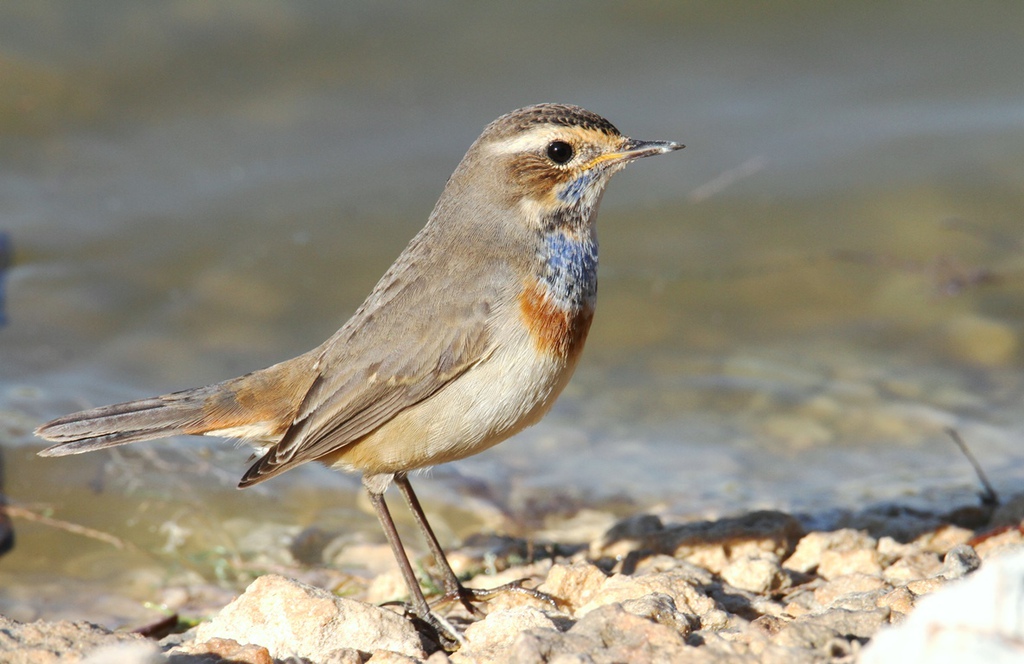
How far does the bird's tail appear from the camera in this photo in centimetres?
564

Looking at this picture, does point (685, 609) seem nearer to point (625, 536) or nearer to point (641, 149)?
point (625, 536)

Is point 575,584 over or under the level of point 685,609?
over

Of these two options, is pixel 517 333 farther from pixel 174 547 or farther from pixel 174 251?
pixel 174 251

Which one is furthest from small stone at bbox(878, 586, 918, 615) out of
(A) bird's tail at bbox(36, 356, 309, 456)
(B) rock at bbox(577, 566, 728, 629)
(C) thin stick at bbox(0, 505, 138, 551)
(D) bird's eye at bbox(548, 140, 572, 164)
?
(C) thin stick at bbox(0, 505, 138, 551)

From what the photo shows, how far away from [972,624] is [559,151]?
3579 mm

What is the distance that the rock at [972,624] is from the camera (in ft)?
8.41

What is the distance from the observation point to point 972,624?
2.64 metres

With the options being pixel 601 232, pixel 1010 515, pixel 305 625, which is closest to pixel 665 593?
pixel 305 625

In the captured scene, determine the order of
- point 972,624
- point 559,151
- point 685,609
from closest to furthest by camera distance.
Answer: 1. point 972,624
2. point 685,609
3. point 559,151

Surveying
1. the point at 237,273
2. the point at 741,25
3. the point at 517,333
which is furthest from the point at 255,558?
the point at 741,25

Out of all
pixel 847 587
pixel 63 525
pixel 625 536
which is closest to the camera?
pixel 847 587

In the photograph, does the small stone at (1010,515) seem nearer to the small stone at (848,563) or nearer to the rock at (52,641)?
the small stone at (848,563)

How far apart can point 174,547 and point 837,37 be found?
386 inches

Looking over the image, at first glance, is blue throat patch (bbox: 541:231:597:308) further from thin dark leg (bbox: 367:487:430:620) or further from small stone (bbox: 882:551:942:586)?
small stone (bbox: 882:551:942:586)
